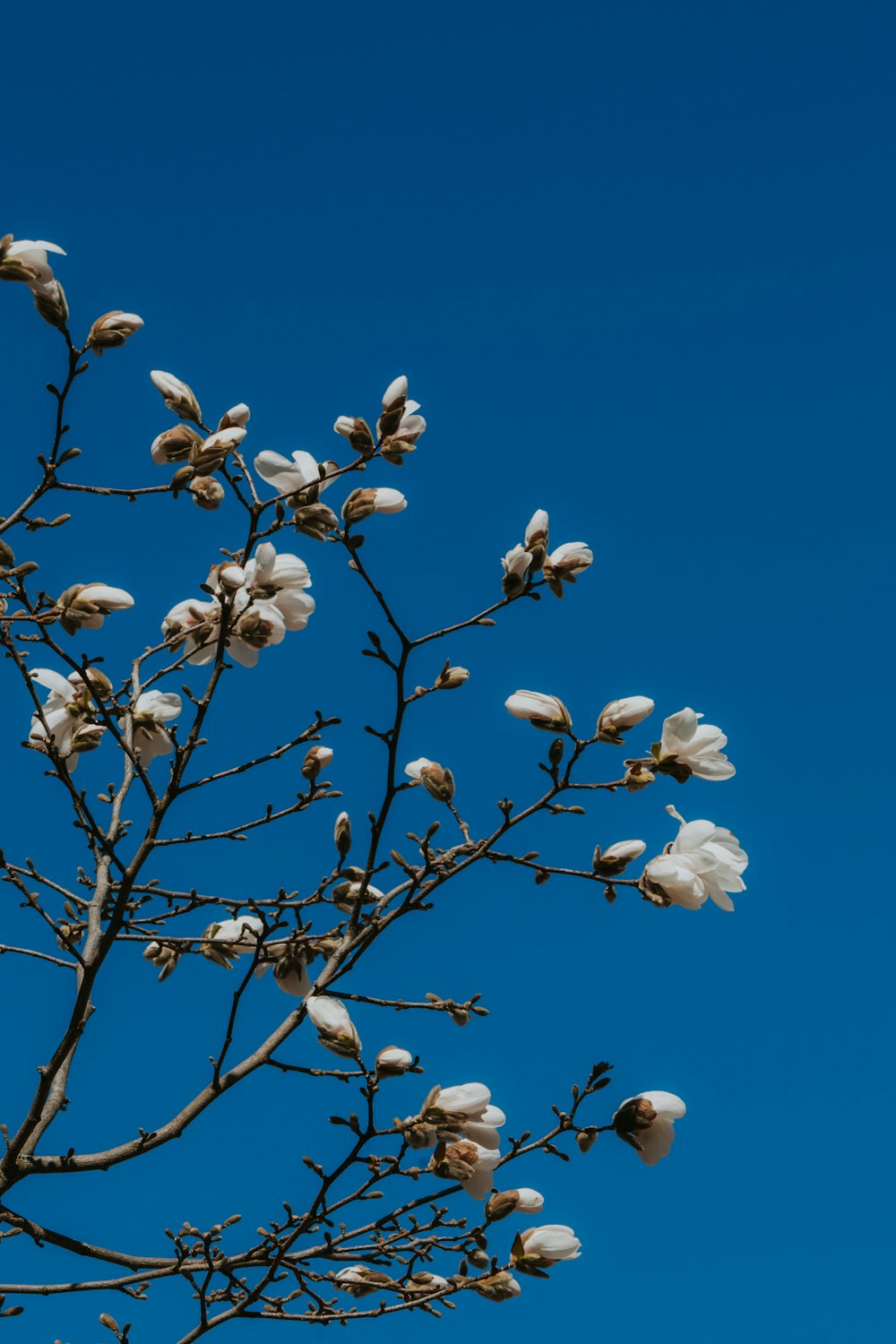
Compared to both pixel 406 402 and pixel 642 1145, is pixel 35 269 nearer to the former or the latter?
pixel 406 402

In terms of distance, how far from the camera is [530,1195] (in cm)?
290

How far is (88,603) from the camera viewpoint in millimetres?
3191

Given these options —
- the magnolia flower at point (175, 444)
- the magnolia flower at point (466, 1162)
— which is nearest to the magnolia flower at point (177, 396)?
the magnolia flower at point (175, 444)

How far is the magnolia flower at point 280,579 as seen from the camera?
3244 mm

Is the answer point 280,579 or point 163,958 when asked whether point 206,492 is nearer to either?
point 280,579

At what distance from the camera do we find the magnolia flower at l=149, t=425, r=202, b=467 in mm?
3188

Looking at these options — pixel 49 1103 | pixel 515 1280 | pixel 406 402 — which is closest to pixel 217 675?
pixel 406 402

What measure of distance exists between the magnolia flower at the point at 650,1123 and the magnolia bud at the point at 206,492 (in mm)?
1777

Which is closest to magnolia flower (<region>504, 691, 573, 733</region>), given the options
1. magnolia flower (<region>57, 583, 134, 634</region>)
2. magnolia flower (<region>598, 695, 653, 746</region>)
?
magnolia flower (<region>598, 695, 653, 746</region>)

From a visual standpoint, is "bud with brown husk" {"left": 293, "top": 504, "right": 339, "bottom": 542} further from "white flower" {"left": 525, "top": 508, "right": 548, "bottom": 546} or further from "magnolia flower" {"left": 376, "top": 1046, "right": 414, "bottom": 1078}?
"magnolia flower" {"left": 376, "top": 1046, "right": 414, "bottom": 1078}

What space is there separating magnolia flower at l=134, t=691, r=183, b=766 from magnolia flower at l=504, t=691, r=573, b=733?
97 cm

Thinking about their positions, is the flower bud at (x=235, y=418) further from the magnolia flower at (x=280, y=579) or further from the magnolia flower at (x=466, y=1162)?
the magnolia flower at (x=466, y=1162)

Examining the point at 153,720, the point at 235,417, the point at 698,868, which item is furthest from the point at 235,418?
the point at 698,868

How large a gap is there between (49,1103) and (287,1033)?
2.17ft
